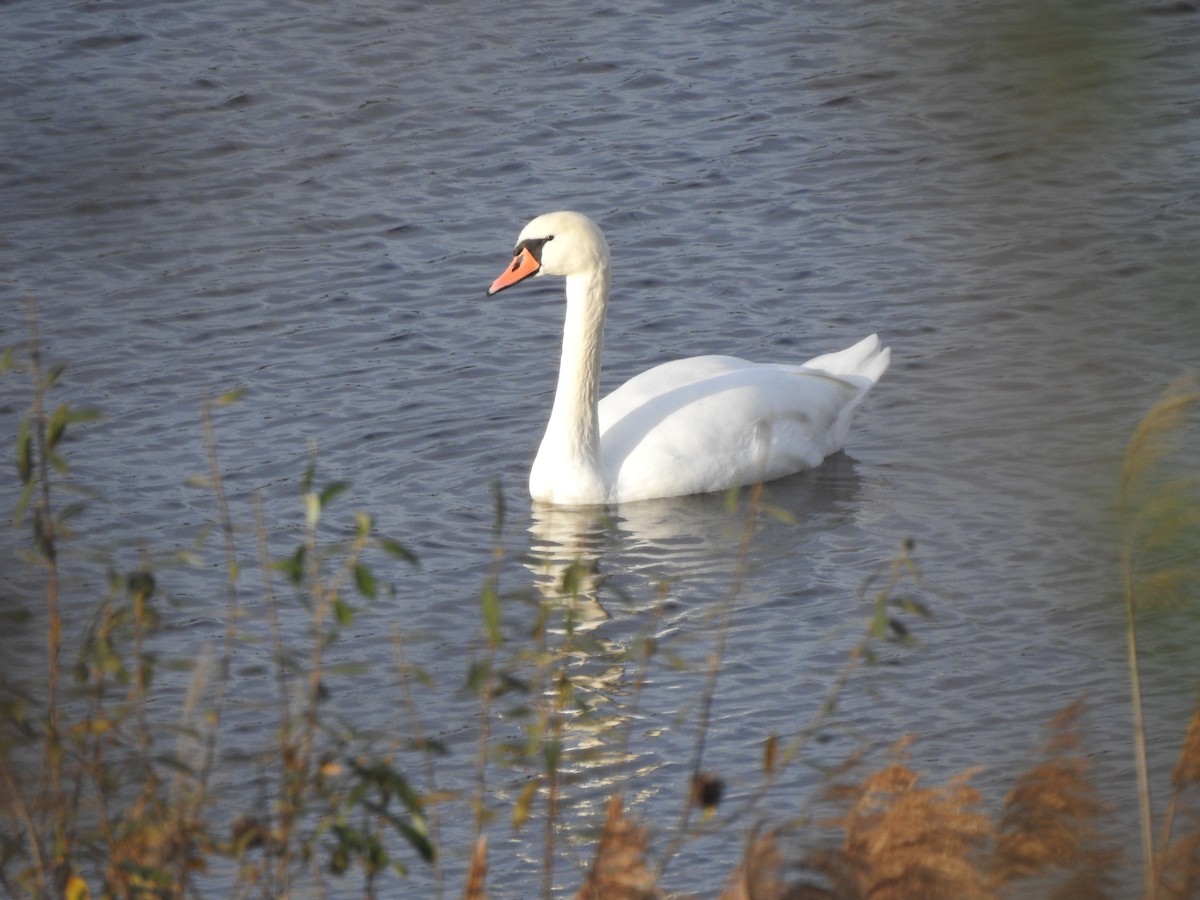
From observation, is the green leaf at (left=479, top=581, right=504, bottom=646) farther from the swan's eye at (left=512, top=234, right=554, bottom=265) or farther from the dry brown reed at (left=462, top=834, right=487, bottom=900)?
the swan's eye at (left=512, top=234, right=554, bottom=265)

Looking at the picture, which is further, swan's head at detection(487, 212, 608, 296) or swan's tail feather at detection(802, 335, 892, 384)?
swan's tail feather at detection(802, 335, 892, 384)

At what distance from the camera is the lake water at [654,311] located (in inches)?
68.3

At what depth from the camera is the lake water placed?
1735 mm

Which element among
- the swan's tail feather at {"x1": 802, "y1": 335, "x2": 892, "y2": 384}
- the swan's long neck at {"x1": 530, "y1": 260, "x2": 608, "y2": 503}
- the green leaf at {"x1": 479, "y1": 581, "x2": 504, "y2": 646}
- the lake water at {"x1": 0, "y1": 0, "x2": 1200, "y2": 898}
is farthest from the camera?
the swan's tail feather at {"x1": 802, "y1": 335, "x2": 892, "y2": 384}

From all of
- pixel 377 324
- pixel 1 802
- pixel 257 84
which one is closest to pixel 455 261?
pixel 377 324

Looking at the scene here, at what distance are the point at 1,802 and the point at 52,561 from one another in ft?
1.50

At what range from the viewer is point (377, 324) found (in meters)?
10.0

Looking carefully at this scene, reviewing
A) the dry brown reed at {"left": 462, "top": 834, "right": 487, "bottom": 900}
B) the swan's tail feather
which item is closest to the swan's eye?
the swan's tail feather

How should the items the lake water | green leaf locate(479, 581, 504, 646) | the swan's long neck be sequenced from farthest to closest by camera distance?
the swan's long neck
green leaf locate(479, 581, 504, 646)
the lake water

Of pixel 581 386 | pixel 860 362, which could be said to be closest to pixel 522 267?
pixel 581 386

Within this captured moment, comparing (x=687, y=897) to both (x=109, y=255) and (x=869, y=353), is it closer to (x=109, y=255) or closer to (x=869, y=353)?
(x=869, y=353)

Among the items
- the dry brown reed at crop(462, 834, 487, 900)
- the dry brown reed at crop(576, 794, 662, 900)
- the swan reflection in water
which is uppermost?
the dry brown reed at crop(462, 834, 487, 900)

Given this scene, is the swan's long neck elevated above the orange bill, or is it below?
below

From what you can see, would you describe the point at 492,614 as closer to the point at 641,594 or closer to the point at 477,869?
the point at 477,869
